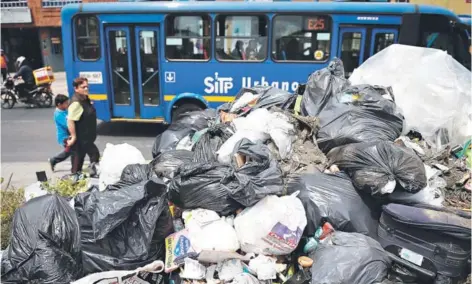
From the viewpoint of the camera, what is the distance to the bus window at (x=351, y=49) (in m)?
6.82

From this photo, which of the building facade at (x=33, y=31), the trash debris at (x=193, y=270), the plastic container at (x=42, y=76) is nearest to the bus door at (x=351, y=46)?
the trash debris at (x=193, y=270)

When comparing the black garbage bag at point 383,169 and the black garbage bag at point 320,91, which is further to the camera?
the black garbage bag at point 320,91

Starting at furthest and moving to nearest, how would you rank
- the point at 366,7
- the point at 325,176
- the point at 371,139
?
1. the point at 366,7
2. the point at 371,139
3. the point at 325,176

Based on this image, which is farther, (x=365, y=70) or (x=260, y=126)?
(x=365, y=70)

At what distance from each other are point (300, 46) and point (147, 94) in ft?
9.41

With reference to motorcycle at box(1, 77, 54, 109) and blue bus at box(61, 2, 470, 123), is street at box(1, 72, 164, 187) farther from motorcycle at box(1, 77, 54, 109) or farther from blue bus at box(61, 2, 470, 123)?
blue bus at box(61, 2, 470, 123)

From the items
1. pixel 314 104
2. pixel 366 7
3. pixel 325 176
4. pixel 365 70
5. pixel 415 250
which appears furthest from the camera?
pixel 366 7

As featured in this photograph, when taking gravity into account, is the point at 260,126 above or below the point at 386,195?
above

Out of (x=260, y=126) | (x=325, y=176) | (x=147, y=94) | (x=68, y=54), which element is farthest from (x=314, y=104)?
(x=68, y=54)

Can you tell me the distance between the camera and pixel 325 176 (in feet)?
9.85

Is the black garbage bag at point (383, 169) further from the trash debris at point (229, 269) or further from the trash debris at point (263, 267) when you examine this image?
the trash debris at point (229, 269)

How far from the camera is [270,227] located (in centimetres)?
248

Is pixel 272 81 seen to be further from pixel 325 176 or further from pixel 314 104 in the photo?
pixel 325 176

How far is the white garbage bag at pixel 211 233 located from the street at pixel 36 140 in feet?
11.6
